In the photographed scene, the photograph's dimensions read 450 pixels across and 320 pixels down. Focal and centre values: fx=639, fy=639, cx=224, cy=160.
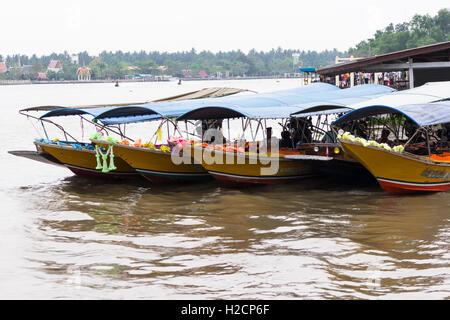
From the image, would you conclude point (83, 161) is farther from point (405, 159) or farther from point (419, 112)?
point (419, 112)

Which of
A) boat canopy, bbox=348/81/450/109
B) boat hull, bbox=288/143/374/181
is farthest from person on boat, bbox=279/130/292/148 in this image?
boat canopy, bbox=348/81/450/109

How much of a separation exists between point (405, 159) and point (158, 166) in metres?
6.31

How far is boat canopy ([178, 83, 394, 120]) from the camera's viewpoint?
1582 cm

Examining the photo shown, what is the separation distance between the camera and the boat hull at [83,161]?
691 inches

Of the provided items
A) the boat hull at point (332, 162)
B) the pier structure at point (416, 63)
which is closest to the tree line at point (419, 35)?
the pier structure at point (416, 63)

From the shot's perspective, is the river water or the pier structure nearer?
the river water

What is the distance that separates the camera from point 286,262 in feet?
32.8

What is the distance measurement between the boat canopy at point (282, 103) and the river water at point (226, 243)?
1.91 m

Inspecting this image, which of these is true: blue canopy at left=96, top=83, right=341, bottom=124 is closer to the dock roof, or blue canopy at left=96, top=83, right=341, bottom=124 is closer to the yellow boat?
the yellow boat

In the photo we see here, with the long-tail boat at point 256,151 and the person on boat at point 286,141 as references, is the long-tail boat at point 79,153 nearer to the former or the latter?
the long-tail boat at point 256,151

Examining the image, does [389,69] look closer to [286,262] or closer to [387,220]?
[387,220]

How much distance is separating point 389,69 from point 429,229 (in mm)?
14203

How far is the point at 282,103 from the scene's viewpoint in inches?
711
